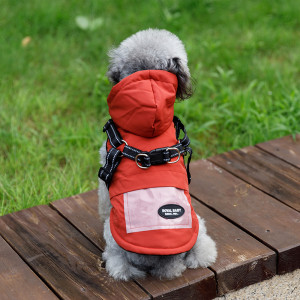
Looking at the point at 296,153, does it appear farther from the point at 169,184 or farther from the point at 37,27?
the point at 37,27

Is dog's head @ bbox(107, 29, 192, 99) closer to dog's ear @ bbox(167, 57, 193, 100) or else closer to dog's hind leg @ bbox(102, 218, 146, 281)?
dog's ear @ bbox(167, 57, 193, 100)

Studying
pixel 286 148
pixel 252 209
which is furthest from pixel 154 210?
pixel 286 148

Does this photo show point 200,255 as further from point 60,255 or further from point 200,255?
point 60,255

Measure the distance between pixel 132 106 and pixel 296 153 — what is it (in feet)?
4.95

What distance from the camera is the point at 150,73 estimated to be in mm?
2127

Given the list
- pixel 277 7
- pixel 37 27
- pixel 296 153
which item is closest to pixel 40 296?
pixel 296 153

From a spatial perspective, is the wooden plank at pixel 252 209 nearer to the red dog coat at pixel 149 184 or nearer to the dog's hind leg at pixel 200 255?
the dog's hind leg at pixel 200 255

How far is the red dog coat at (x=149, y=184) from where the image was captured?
2.07m

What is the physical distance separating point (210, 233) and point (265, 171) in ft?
2.32

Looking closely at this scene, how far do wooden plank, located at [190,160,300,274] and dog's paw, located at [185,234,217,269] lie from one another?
0.32m

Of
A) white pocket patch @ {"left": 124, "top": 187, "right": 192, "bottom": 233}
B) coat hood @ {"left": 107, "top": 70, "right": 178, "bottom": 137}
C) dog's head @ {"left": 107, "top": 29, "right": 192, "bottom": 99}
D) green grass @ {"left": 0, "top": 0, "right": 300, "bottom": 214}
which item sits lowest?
green grass @ {"left": 0, "top": 0, "right": 300, "bottom": 214}

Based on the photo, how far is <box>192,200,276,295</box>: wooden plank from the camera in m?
2.30

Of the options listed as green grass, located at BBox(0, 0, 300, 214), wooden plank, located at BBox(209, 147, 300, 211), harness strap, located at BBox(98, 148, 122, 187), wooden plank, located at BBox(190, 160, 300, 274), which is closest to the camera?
harness strap, located at BBox(98, 148, 122, 187)

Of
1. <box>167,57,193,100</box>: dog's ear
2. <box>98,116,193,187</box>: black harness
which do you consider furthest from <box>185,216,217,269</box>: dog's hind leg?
<box>167,57,193,100</box>: dog's ear
